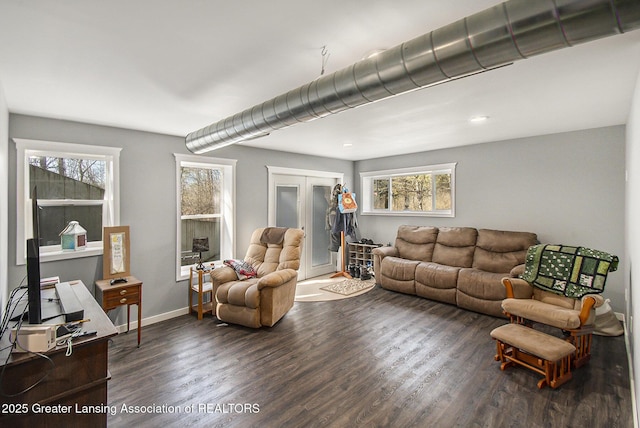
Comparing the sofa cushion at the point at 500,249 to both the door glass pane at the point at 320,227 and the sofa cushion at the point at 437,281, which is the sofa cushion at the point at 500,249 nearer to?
the sofa cushion at the point at 437,281

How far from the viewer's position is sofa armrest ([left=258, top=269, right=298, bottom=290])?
3.54m

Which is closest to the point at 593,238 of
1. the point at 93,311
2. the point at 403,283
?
the point at 403,283

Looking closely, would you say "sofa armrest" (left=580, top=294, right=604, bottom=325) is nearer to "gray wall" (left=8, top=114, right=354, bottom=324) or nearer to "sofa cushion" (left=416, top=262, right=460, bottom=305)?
"sofa cushion" (left=416, top=262, right=460, bottom=305)

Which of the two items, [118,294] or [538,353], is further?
[118,294]

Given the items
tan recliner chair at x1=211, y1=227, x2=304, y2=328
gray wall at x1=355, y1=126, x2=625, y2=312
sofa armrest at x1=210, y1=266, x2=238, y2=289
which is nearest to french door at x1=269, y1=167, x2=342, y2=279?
tan recliner chair at x1=211, y1=227, x2=304, y2=328

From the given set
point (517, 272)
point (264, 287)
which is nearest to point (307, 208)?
point (264, 287)

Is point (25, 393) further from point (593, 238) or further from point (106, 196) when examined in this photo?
point (593, 238)

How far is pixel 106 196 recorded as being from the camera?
363 centimetres

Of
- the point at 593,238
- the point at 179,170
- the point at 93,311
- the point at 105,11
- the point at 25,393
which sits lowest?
the point at 25,393

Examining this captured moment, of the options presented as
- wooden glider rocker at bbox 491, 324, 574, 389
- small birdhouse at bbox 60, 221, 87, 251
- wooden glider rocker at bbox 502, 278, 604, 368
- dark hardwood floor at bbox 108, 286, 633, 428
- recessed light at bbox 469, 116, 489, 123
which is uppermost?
recessed light at bbox 469, 116, 489, 123

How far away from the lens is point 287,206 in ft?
18.5

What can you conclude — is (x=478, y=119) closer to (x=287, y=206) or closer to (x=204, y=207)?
(x=287, y=206)

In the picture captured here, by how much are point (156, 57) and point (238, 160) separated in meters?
2.86

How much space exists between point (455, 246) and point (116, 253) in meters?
4.83
